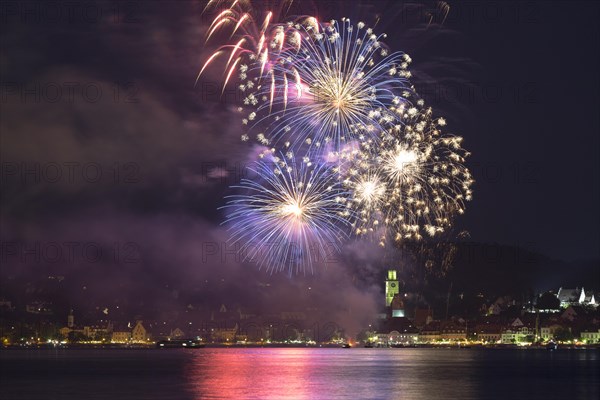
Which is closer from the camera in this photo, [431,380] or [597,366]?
[431,380]

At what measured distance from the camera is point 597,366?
11844 centimetres

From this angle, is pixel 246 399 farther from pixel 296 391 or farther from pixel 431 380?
pixel 431 380

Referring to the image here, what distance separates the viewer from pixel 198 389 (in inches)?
3091

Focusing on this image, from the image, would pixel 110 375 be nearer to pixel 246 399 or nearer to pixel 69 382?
pixel 69 382

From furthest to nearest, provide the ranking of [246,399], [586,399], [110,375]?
[110,375] < [586,399] < [246,399]

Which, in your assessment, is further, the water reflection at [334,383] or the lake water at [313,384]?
the lake water at [313,384]

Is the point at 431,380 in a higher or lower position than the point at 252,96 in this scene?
lower

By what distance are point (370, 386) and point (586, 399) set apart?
1862 centimetres

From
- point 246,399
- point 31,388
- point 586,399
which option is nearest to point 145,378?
point 31,388

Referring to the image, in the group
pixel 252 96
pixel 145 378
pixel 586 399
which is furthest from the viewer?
pixel 145 378

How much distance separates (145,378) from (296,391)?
2820cm

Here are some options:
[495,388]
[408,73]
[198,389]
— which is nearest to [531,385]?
[495,388]

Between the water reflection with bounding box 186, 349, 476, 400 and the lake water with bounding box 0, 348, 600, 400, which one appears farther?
the lake water with bounding box 0, 348, 600, 400

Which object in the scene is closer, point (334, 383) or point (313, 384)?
point (313, 384)
